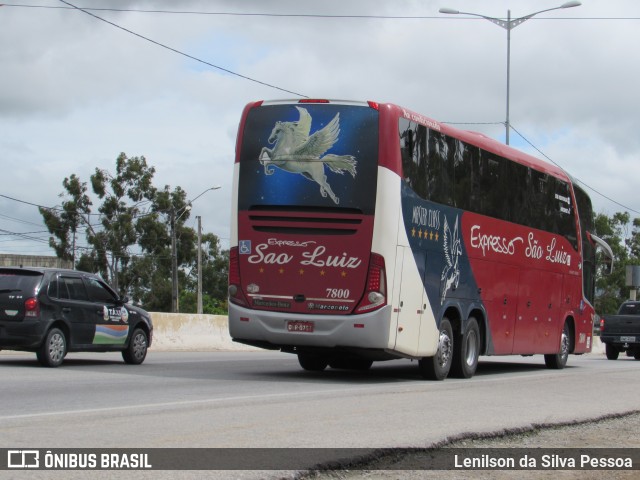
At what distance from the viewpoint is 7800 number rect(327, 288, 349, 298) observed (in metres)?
15.7

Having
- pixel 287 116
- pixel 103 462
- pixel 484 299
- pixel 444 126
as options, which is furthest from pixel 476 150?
pixel 103 462

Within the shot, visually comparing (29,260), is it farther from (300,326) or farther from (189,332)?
(300,326)

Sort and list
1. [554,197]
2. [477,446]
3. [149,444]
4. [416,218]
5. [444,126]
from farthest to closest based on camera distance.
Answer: [554,197] → [444,126] → [416,218] → [477,446] → [149,444]

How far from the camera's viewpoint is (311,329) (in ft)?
51.5

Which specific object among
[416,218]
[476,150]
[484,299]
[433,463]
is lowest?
[433,463]

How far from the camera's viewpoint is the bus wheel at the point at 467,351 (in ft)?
59.3

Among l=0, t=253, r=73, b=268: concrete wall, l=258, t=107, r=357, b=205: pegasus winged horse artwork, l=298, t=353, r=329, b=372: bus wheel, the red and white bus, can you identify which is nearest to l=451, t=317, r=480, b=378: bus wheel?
the red and white bus

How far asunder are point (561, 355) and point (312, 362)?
715cm

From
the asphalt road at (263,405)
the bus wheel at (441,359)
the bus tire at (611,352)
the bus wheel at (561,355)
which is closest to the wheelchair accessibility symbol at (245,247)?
the asphalt road at (263,405)

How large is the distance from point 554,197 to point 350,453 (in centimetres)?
1483

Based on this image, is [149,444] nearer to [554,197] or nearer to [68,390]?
[68,390]

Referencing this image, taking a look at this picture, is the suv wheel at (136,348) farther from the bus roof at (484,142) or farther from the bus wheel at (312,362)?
the bus roof at (484,142)

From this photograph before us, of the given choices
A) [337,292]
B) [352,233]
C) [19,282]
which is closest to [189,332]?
[19,282]

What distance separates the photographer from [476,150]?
1855cm
